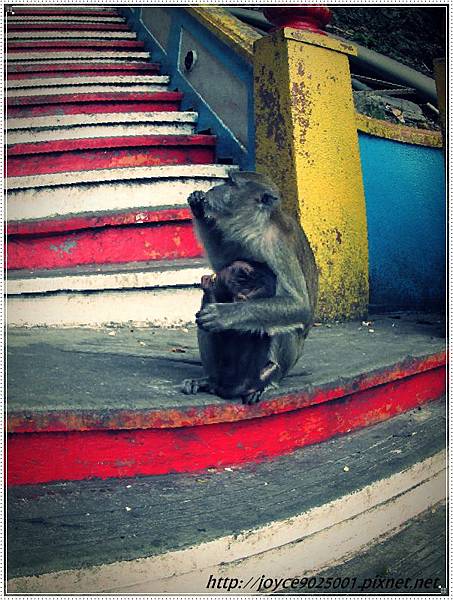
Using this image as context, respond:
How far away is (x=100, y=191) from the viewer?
439 cm

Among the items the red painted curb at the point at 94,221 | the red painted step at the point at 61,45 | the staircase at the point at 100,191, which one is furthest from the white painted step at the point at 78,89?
the red painted curb at the point at 94,221

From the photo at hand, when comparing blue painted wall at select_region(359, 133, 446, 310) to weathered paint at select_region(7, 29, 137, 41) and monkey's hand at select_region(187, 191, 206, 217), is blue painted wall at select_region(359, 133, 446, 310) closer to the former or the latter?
monkey's hand at select_region(187, 191, 206, 217)

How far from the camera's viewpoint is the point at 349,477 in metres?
2.54

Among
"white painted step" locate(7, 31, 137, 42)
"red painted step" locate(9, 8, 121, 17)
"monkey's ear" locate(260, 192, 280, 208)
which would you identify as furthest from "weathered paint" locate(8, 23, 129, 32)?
"monkey's ear" locate(260, 192, 280, 208)

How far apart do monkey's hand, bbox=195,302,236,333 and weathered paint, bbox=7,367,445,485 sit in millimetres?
378

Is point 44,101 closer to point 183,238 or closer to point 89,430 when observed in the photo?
point 183,238

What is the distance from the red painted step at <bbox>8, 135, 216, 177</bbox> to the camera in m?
4.90

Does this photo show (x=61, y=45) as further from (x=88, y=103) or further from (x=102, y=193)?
(x=102, y=193)

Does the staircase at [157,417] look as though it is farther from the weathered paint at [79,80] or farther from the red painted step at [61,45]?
the red painted step at [61,45]

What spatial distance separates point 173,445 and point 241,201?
Answer: 3.09 ft

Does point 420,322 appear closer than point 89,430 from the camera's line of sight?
No

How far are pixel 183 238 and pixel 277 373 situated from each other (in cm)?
190

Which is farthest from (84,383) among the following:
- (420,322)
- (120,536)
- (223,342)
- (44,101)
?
(44,101)

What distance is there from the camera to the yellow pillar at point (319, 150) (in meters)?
4.05
